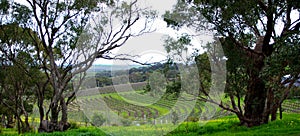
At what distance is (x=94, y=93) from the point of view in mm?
11438

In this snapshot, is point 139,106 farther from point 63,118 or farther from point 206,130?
point 63,118

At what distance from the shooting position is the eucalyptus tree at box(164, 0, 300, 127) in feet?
24.4

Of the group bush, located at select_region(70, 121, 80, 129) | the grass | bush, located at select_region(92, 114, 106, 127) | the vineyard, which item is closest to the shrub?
the vineyard

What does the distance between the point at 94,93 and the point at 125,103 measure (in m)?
2.09

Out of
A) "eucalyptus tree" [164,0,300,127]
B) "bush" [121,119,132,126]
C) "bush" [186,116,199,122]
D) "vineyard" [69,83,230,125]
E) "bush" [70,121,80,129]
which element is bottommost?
"bush" [70,121,80,129]

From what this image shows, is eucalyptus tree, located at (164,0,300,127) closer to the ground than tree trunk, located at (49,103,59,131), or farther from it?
farther from it

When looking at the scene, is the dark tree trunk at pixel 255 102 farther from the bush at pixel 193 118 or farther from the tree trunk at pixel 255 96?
the bush at pixel 193 118

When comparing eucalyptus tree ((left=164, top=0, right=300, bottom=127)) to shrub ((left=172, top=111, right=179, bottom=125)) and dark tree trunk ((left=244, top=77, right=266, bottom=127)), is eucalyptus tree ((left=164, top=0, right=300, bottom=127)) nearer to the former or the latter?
dark tree trunk ((left=244, top=77, right=266, bottom=127))

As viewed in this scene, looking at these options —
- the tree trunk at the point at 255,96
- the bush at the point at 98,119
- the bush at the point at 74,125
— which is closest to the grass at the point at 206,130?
the bush at the point at 98,119

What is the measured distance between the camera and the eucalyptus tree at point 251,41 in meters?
7.43

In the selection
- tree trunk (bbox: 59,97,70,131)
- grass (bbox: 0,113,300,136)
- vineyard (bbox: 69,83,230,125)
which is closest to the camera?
grass (bbox: 0,113,300,136)

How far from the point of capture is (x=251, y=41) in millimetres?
10492

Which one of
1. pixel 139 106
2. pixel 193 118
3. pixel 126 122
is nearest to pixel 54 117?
pixel 126 122

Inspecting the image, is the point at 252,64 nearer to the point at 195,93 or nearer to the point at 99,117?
the point at 195,93
